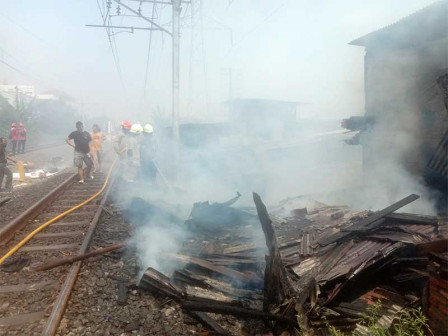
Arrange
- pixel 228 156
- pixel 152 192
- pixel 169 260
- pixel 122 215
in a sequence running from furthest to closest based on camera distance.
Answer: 1. pixel 228 156
2. pixel 152 192
3. pixel 122 215
4. pixel 169 260

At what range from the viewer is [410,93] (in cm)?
1096

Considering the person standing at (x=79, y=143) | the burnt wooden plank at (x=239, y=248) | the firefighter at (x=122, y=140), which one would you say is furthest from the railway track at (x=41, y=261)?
the firefighter at (x=122, y=140)

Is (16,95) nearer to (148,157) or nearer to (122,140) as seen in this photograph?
(122,140)

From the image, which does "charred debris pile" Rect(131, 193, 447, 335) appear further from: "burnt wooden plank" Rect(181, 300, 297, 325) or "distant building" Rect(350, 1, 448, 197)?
"distant building" Rect(350, 1, 448, 197)

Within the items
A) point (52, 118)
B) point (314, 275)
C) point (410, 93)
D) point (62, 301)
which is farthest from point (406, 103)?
point (52, 118)

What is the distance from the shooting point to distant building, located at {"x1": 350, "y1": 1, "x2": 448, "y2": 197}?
960 centimetres

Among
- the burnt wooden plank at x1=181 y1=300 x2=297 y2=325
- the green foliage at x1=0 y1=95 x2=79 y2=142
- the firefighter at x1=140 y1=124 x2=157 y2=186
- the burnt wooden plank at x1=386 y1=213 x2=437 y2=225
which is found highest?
the green foliage at x1=0 y1=95 x2=79 y2=142

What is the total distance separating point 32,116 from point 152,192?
33.5 m

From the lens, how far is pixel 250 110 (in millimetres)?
26766

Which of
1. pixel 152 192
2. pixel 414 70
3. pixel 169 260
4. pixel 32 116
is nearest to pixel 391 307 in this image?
pixel 169 260

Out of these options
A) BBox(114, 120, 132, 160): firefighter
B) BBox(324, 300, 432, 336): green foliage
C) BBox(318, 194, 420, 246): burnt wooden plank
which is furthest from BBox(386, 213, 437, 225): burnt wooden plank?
BBox(114, 120, 132, 160): firefighter

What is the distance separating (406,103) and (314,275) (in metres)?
9.51

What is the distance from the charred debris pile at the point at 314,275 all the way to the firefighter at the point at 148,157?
17.7 ft

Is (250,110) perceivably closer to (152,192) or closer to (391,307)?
(152,192)
